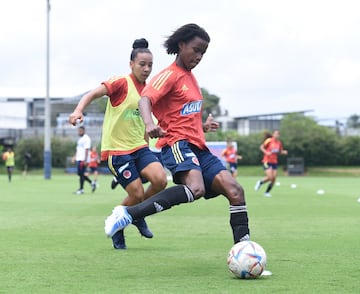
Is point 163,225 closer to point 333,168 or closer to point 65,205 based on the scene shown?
point 65,205

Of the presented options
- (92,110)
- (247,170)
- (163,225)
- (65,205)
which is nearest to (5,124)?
(92,110)

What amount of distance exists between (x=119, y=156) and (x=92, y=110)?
90.9m

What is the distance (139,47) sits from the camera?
392 inches

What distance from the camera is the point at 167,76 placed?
7973mm

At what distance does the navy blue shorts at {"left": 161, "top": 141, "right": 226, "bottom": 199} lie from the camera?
7723 millimetres

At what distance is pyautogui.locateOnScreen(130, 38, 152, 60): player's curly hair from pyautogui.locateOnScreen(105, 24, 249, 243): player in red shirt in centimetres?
171

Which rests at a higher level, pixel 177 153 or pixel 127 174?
pixel 177 153

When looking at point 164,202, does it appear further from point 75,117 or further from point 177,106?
point 75,117

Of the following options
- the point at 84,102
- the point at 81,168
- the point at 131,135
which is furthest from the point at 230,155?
the point at 84,102

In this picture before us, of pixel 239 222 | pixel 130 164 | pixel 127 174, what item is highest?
pixel 130 164

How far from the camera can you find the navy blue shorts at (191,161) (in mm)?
7723

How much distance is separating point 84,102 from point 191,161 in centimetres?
144

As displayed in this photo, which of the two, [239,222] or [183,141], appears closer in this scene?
[239,222]

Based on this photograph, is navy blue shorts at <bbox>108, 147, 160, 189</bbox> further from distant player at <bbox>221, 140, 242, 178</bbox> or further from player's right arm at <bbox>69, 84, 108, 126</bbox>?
distant player at <bbox>221, 140, 242, 178</bbox>
